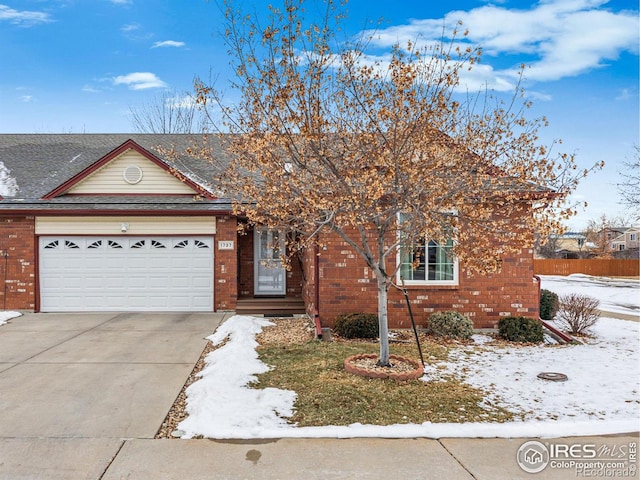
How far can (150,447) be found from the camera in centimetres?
441

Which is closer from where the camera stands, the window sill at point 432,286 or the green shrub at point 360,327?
the green shrub at point 360,327

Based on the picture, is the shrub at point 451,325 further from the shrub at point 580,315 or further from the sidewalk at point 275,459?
the sidewalk at point 275,459

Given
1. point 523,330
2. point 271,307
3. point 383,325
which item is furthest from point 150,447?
point 271,307

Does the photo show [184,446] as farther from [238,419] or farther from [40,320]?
[40,320]

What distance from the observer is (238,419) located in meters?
4.98

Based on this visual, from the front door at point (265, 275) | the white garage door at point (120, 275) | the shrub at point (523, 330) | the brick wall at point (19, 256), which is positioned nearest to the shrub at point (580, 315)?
the shrub at point (523, 330)

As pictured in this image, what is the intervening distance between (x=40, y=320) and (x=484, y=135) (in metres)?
10.9

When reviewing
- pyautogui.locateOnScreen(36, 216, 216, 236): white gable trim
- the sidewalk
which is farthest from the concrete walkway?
pyautogui.locateOnScreen(36, 216, 216, 236): white gable trim

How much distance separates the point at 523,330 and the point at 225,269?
7.48 m

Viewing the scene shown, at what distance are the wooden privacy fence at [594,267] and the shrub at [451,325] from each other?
30009 millimetres

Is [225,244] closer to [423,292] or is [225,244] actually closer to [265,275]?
[265,275]

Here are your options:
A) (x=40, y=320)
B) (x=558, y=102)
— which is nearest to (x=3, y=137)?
(x=40, y=320)

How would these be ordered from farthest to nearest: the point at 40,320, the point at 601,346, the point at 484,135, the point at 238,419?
the point at 40,320 < the point at 601,346 < the point at 484,135 < the point at 238,419

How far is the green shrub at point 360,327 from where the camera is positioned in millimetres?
9211
